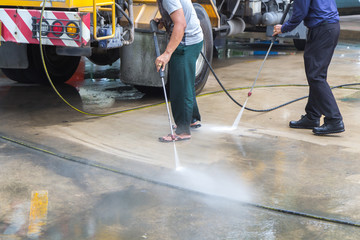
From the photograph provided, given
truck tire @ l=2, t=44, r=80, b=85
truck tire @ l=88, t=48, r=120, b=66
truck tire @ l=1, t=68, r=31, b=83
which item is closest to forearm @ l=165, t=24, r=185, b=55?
truck tire @ l=88, t=48, r=120, b=66

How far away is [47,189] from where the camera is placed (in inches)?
180

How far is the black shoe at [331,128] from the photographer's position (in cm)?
622

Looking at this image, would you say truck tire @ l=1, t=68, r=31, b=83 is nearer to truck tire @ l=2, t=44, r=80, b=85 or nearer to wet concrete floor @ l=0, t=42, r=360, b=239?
truck tire @ l=2, t=44, r=80, b=85

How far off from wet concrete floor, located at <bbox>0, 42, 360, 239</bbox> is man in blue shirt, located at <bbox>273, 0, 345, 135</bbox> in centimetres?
23

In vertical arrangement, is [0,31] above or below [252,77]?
above

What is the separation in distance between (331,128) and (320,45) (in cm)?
87

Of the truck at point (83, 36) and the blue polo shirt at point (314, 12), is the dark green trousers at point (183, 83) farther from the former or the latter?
the blue polo shirt at point (314, 12)

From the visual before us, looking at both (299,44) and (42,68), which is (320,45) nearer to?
(42,68)

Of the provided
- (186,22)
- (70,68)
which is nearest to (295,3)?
(186,22)

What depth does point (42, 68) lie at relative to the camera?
855 cm

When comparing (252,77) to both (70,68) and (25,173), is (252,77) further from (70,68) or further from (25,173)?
(25,173)

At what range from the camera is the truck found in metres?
6.04

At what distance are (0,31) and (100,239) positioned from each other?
11.0 feet

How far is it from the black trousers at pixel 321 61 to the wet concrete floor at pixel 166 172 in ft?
1.06
